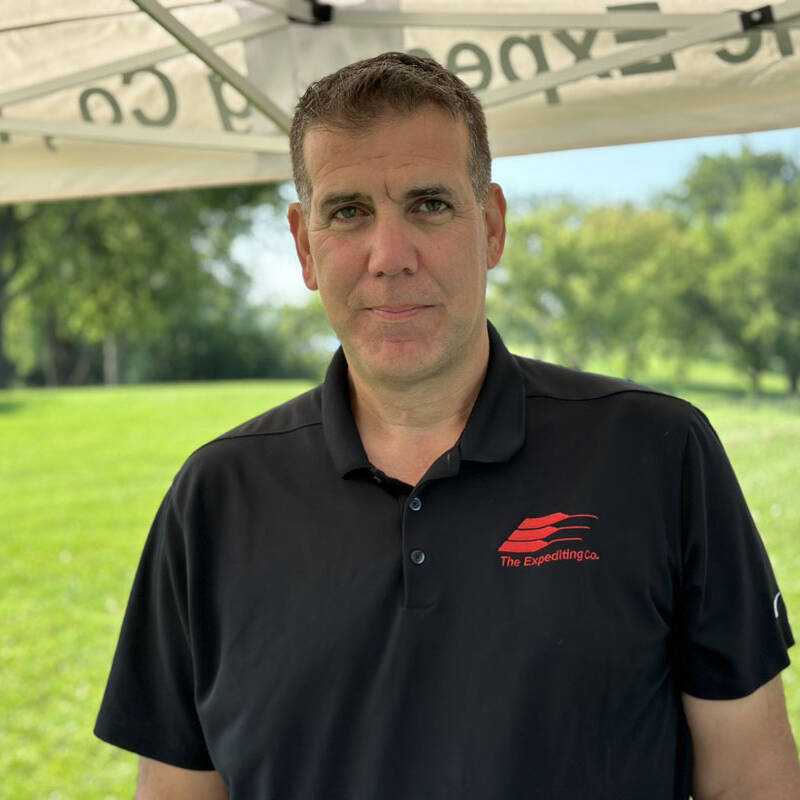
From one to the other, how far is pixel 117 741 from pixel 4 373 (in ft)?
55.2

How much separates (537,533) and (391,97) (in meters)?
0.69

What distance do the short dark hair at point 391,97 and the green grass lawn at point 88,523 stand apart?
509 centimetres

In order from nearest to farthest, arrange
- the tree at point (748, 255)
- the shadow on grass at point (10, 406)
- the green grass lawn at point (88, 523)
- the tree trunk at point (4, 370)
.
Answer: the green grass lawn at point (88, 523), the tree at point (748, 255), the shadow on grass at point (10, 406), the tree trunk at point (4, 370)

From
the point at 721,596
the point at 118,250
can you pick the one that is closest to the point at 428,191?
the point at 721,596

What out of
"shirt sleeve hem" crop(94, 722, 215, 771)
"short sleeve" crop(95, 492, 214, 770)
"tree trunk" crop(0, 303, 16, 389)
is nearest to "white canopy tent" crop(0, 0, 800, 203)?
"short sleeve" crop(95, 492, 214, 770)

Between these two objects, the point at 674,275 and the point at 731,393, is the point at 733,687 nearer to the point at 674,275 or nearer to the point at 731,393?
the point at 731,393

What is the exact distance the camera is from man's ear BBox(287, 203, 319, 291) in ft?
5.00

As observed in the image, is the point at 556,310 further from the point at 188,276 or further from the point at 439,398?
the point at 439,398

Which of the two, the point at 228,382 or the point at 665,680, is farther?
the point at 228,382

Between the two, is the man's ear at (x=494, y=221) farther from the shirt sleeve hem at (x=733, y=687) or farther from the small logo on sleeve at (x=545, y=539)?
the shirt sleeve hem at (x=733, y=687)

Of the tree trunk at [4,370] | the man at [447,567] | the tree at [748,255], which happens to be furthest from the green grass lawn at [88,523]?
the man at [447,567]

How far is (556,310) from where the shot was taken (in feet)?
36.8

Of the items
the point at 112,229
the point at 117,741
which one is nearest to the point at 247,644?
A: the point at 117,741

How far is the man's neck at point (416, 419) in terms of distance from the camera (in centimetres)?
146
